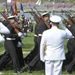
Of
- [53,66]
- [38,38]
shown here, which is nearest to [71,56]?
[38,38]

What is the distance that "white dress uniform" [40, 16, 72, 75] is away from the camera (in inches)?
332

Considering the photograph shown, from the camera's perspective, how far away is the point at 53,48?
8.52m

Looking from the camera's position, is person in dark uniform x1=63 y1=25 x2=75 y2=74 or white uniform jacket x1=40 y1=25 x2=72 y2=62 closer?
white uniform jacket x1=40 y1=25 x2=72 y2=62

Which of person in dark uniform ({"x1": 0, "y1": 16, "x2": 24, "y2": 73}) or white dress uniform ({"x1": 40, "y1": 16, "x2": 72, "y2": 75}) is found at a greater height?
white dress uniform ({"x1": 40, "y1": 16, "x2": 72, "y2": 75})

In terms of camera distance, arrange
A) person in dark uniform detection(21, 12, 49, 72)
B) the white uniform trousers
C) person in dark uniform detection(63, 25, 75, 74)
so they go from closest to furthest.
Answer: the white uniform trousers < person in dark uniform detection(21, 12, 49, 72) < person in dark uniform detection(63, 25, 75, 74)

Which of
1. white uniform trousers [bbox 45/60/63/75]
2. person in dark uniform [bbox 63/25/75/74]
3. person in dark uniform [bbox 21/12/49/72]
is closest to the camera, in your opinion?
white uniform trousers [bbox 45/60/63/75]

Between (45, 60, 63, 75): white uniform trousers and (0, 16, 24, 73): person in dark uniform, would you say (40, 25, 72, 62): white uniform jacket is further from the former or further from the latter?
(0, 16, 24, 73): person in dark uniform

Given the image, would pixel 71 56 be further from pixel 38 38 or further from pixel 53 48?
pixel 53 48

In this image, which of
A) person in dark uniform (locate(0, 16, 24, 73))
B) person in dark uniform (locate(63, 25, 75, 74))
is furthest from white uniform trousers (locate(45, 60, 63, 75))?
person in dark uniform (locate(63, 25, 75, 74))

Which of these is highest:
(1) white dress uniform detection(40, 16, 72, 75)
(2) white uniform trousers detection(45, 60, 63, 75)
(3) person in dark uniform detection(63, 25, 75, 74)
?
(1) white dress uniform detection(40, 16, 72, 75)

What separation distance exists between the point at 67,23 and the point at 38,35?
4.03ft

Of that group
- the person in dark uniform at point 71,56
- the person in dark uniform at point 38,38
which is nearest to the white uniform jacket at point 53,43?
the person in dark uniform at point 38,38

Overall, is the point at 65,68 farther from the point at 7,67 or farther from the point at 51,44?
the point at 51,44

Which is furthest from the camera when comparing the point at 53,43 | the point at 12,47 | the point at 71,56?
the point at 71,56
